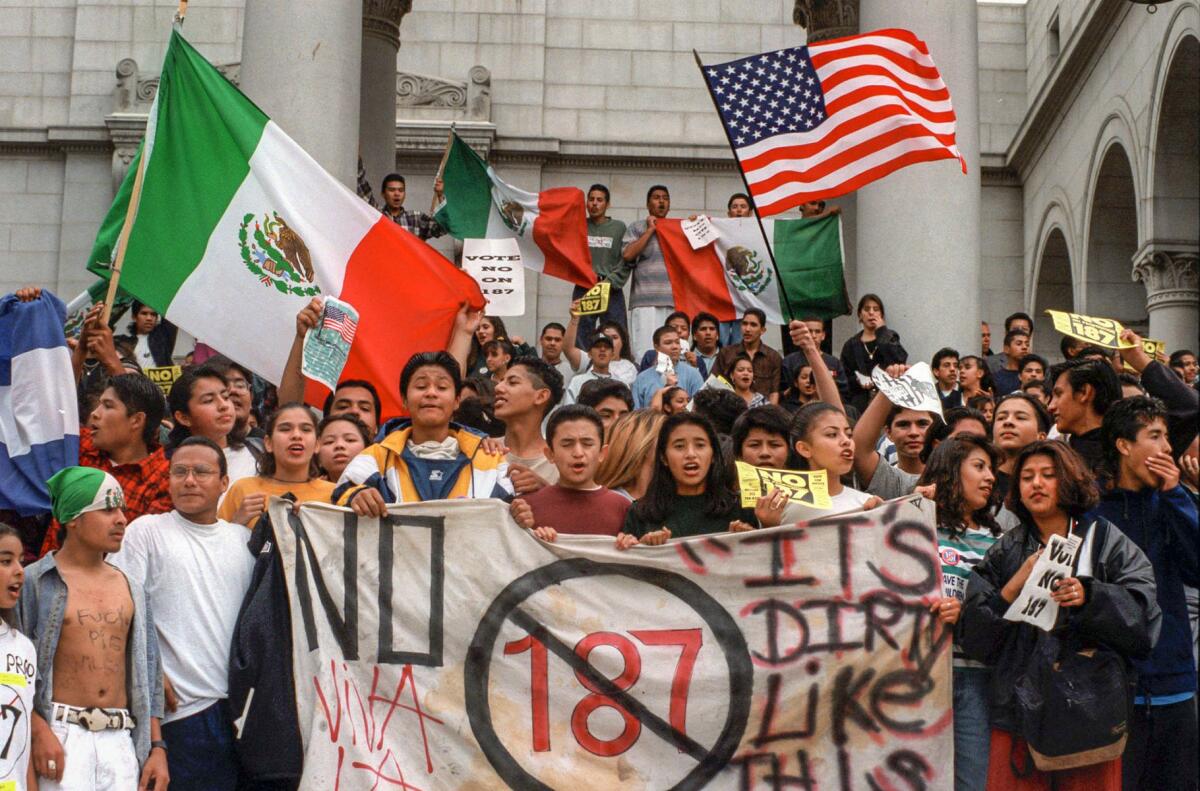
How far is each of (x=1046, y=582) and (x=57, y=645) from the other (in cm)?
425

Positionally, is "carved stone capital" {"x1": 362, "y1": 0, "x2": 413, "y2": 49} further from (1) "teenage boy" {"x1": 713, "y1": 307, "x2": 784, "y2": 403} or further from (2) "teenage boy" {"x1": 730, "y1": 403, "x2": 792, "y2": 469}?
(2) "teenage boy" {"x1": 730, "y1": 403, "x2": 792, "y2": 469}

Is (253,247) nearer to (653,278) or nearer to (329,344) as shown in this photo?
(329,344)

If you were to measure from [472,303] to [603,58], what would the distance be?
16772 millimetres

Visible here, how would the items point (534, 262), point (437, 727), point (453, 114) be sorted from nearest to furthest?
point (437, 727), point (534, 262), point (453, 114)

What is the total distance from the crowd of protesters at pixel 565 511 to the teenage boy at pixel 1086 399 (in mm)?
13

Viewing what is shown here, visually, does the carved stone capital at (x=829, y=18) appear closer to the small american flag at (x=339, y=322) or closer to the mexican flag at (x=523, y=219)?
the mexican flag at (x=523, y=219)

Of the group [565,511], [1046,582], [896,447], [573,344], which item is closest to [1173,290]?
[573,344]

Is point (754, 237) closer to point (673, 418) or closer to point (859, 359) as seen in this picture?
point (859, 359)

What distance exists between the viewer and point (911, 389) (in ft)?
32.8

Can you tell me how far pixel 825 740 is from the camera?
819 cm

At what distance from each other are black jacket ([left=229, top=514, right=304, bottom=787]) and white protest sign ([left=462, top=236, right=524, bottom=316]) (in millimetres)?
6991

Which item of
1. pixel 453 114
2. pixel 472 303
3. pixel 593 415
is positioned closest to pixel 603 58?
pixel 453 114

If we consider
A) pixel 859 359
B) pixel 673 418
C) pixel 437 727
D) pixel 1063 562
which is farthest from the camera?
pixel 859 359

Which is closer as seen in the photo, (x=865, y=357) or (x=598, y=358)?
(x=865, y=357)
